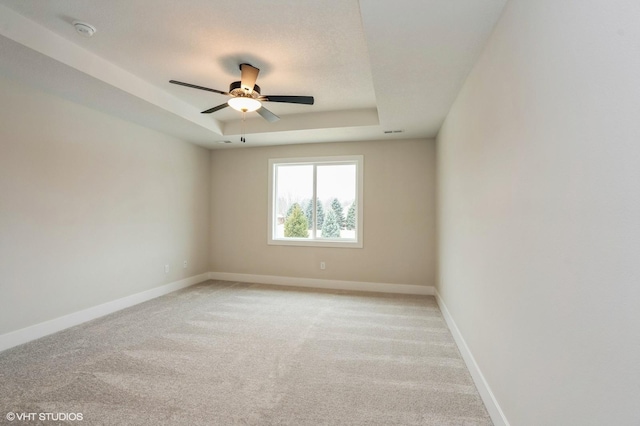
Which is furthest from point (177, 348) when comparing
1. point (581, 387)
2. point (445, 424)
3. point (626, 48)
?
point (626, 48)

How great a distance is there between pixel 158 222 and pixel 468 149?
13.7 ft

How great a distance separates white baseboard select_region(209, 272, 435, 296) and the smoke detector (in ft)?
12.9

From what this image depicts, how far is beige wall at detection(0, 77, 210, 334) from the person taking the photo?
2742 mm

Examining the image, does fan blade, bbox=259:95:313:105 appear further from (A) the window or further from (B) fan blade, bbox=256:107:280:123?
(A) the window

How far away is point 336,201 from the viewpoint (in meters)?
5.08

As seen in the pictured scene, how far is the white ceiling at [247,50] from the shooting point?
6.61 ft

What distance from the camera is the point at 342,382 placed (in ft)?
7.18

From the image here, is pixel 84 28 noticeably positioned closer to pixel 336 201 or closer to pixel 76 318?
pixel 76 318

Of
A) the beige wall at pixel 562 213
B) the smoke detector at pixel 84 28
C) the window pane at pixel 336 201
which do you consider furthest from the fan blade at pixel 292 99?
the window pane at pixel 336 201

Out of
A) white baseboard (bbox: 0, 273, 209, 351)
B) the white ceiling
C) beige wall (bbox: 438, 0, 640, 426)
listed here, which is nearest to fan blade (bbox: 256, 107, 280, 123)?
the white ceiling

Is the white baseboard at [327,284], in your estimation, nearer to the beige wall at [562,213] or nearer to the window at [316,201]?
the window at [316,201]

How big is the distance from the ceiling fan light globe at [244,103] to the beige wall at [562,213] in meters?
1.95

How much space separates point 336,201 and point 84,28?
12.1ft

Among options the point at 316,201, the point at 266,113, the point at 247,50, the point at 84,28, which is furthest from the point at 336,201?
the point at 84,28
